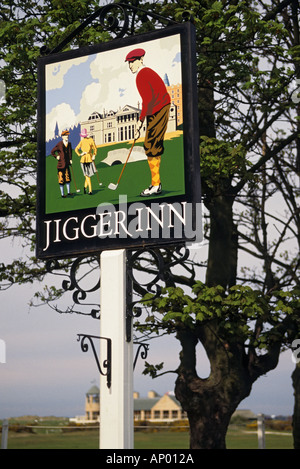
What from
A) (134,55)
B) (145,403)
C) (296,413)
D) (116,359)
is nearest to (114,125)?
(134,55)

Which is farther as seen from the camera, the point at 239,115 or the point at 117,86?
the point at 239,115

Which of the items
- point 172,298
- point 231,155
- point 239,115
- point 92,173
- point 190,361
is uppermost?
point 239,115

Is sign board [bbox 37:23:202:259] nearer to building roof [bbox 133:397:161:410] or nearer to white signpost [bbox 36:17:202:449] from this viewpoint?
white signpost [bbox 36:17:202:449]

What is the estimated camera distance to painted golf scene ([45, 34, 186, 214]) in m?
7.79

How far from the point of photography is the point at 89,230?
7.96 m

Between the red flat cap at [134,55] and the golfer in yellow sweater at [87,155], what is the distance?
1.03 meters

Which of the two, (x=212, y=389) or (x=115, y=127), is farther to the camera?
(x=212, y=389)

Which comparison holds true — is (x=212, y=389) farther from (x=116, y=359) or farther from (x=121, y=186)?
(x=121, y=186)

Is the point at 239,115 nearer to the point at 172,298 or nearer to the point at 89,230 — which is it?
the point at 172,298

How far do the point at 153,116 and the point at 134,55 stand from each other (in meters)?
0.84

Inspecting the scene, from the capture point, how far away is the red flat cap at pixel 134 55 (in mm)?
8016

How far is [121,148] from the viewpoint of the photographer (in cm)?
800
